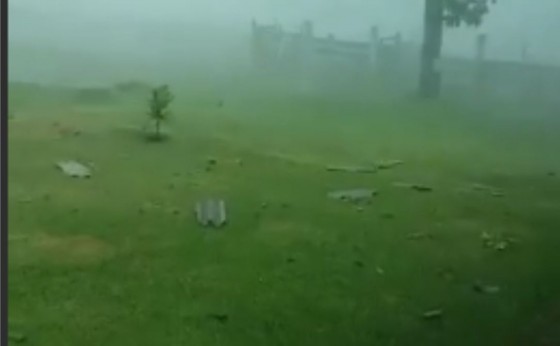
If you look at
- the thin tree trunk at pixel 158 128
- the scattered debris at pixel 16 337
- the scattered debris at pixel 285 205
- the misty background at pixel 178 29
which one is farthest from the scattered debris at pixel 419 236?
the scattered debris at pixel 16 337

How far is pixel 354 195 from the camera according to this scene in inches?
61.9

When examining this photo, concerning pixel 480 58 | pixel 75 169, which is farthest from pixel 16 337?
pixel 480 58

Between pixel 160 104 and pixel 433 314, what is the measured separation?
24.7 inches

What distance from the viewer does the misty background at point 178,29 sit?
1.44 metres

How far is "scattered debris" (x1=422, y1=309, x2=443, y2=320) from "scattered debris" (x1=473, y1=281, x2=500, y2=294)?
0.27 ft

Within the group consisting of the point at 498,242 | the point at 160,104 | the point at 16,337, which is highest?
the point at 160,104

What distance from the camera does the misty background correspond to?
1442 millimetres

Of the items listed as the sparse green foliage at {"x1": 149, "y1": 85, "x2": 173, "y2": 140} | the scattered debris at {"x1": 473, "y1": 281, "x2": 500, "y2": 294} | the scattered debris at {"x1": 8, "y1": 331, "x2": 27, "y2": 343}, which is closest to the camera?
the scattered debris at {"x1": 8, "y1": 331, "x2": 27, "y2": 343}

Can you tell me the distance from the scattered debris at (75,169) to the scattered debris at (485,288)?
74 centimetres

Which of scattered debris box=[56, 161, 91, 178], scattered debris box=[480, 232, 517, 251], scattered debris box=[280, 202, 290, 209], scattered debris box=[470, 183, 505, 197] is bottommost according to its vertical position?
scattered debris box=[480, 232, 517, 251]

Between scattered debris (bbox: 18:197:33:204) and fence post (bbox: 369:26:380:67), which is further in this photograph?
fence post (bbox: 369:26:380:67)

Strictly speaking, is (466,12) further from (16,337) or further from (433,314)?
(16,337)

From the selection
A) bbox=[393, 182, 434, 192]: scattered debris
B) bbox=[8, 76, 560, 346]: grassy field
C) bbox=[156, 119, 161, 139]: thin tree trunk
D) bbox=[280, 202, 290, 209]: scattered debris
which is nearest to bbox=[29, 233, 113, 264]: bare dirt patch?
bbox=[8, 76, 560, 346]: grassy field

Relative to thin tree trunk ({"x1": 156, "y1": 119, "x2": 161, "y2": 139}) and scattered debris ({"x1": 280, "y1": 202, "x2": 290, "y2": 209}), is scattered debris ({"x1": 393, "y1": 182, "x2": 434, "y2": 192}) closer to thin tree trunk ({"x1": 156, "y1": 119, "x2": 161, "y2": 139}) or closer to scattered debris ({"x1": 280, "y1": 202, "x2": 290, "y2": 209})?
scattered debris ({"x1": 280, "y1": 202, "x2": 290, "y2": 209})
